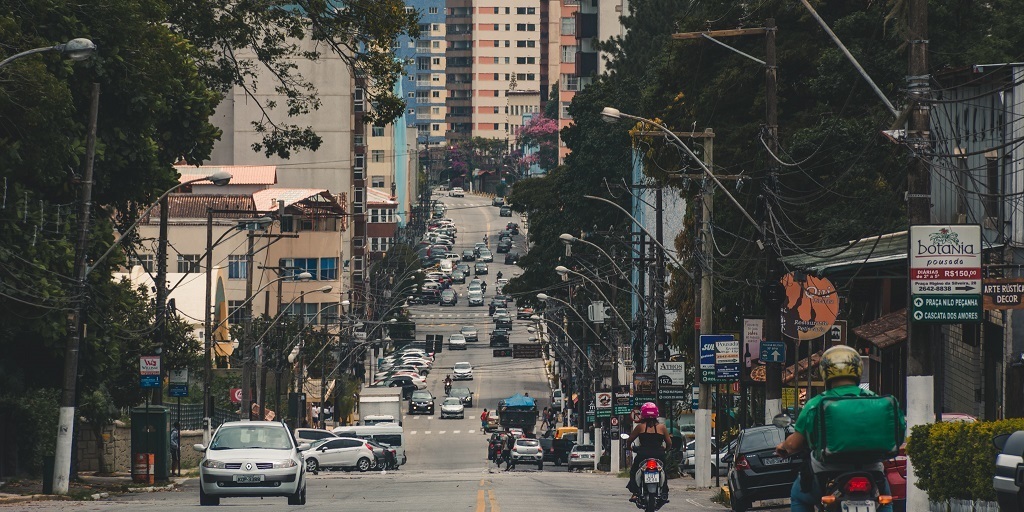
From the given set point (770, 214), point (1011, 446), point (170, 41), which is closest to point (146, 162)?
point (170, 41)

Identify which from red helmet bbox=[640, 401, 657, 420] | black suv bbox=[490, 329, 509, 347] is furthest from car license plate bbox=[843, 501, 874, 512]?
black suv bbox=[490, 329, 509, 347]

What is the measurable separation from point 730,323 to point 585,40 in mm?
94109

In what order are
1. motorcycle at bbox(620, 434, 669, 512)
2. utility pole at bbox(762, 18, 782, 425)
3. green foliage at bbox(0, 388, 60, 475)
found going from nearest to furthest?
motorcycle at bbox(620, 434, 669, 512)
utility pole at bbox(762, 18, 782, 425)
green foliage at bbox(0, 388, 60, 475)

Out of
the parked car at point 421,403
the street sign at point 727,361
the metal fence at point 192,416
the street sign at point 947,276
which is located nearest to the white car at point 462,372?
the parked car at point 421,403

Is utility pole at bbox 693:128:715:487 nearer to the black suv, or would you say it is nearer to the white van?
the white van

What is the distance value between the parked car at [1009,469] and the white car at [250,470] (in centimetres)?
1251

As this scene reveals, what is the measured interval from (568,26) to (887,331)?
522 ft

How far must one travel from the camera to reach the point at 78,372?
1299 inches

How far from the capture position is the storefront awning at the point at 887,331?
3104 centimetres

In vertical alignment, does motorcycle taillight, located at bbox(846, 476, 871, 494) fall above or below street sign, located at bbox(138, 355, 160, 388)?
above

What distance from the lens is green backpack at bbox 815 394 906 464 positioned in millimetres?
9859

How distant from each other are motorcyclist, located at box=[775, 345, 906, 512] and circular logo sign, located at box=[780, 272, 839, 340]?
15.1m

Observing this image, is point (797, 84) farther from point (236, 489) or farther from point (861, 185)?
point (236, 489)

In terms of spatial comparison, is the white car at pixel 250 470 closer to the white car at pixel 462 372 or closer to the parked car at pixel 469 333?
the white car at pixel 462 372
